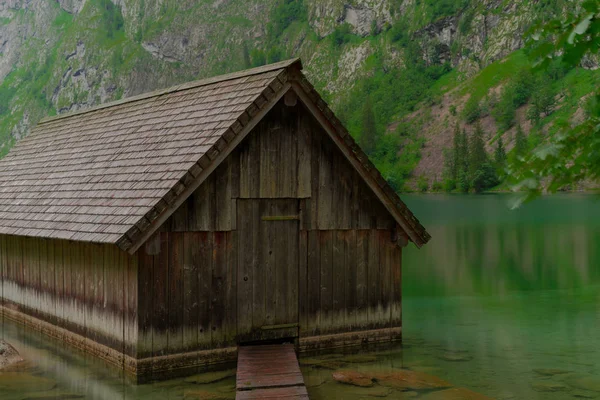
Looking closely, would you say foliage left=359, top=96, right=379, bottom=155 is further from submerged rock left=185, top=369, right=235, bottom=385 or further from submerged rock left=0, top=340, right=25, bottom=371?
submerged rock left=185, top=369, right=235, bottom=385

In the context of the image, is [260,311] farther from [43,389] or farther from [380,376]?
[43,389]

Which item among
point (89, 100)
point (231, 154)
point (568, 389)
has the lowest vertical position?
point (568, 389)

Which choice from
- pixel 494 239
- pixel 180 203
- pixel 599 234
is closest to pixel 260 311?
pixel 180 203

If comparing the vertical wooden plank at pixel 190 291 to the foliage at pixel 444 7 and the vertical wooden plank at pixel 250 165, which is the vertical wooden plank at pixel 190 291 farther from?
the foliage at pixel 444 7

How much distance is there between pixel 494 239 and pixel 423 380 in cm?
3075

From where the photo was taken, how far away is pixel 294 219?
1304cm

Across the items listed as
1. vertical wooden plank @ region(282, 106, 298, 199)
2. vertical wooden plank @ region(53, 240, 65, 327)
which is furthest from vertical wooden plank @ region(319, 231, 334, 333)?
vertical wooden plank @ region(53, 240, 65, 327)

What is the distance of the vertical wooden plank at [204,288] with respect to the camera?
39.6 ft

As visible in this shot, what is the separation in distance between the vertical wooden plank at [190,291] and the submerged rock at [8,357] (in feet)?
11.3

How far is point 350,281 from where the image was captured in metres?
13.7

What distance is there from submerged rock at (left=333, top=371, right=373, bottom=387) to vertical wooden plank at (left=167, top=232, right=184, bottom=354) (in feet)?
8.64

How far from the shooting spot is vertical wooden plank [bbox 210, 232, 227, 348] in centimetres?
1220

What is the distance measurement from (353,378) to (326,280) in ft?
6.79

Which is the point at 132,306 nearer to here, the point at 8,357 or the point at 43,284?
the point at 8,357
